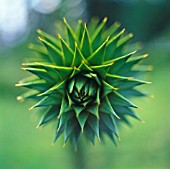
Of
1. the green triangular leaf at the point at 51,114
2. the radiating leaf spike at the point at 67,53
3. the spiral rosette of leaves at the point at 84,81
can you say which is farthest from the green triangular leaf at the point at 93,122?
the radiating leaf spike at the point at 67,53

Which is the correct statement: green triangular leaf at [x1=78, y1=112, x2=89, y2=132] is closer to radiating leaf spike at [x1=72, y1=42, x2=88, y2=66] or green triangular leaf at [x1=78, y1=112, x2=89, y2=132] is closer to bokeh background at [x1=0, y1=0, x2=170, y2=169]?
radiating leaf spike at [x1=72, y1=42, x2=88, y2=66]

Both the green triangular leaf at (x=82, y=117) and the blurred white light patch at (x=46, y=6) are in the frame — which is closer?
the green triangular leaf at (x=82, y=117)

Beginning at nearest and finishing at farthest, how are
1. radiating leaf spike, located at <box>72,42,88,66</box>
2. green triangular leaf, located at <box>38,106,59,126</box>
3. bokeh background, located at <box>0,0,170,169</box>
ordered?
radiating leaf spike, located at <box>72,42,88,66</box> < green triangular leaf, located at <box>38,106,59,126</box> < bokeh background, located at <box>0,0,170,169</box>

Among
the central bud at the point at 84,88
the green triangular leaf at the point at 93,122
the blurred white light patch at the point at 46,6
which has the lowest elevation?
the green triangular leaf at the point at 93,122

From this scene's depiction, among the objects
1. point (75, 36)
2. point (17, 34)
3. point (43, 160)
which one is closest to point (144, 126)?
point (43, 160)

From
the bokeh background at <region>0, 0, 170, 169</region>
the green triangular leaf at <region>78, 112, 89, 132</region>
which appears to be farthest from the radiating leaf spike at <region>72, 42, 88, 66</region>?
the bokeh background at <region>0, 0, 170, 169</region>

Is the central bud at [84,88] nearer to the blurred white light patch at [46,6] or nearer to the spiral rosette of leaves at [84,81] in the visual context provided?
the spiral rosette of leaves at [84,81]
